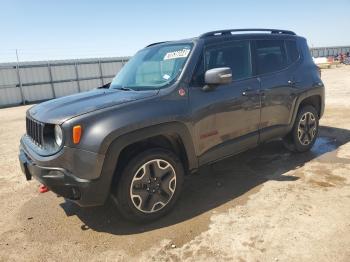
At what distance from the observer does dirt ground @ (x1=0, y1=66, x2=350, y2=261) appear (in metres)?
3.12

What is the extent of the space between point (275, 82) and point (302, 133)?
3.95ft

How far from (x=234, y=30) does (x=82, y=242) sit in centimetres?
321

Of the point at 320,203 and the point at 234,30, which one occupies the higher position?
the point at 234,30

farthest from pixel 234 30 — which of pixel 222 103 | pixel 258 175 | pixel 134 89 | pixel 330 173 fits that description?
pixel 330 173

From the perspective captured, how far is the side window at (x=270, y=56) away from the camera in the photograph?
4801 millimetres

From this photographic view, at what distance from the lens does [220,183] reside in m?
4.69

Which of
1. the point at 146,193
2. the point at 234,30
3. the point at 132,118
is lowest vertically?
the point at 146,193

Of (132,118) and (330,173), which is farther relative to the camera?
(330,173)

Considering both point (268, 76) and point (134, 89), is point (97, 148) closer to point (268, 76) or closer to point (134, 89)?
point (134, 89)

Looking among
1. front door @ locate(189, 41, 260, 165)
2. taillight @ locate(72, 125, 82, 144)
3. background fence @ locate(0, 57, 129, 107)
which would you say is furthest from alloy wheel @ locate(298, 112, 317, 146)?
background fence @ locate(0, 57, 129, 107)

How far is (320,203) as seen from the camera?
3850 millimetres

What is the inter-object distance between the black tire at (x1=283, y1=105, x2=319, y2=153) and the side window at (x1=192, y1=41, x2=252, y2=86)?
1.44 metres

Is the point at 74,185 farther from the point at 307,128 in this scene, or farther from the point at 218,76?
the point at 307,128

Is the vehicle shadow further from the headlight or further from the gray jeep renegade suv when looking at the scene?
the headlight
